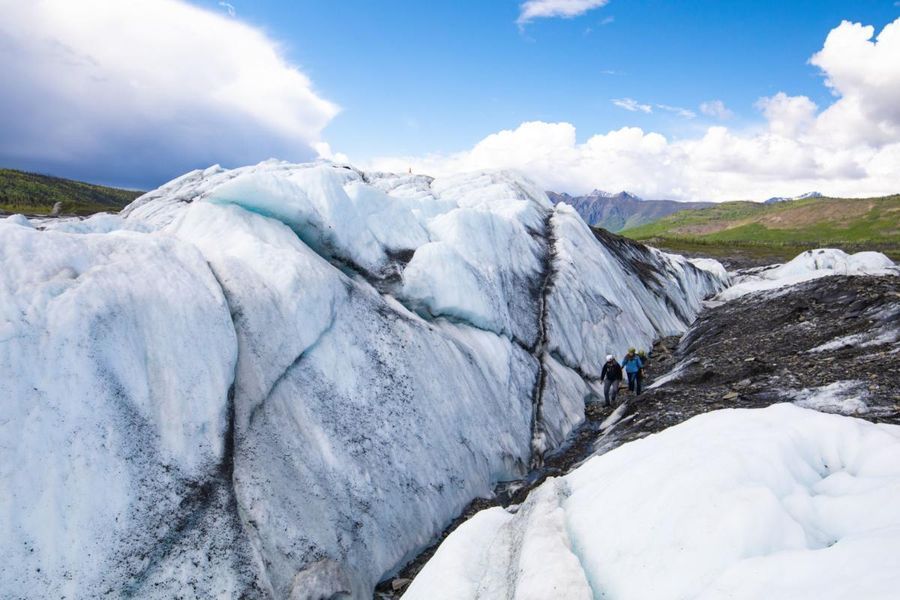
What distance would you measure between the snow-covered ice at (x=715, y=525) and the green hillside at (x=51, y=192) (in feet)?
420

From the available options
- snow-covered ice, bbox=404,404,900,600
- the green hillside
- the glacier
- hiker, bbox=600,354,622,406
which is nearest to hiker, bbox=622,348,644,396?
hiker, bbox=600,354,622,406

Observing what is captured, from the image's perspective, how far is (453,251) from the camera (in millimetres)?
21562

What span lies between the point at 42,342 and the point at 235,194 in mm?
8110

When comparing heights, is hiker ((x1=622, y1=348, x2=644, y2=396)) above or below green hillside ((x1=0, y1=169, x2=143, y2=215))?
below

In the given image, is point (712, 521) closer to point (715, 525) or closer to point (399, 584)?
point (715, 525)

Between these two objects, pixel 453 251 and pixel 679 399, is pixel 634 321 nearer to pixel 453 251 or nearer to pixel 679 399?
pixel 679 399

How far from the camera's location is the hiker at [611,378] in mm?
23281

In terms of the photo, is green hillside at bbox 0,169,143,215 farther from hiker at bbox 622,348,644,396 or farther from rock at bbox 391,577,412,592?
rock at bbox 391,577,412,592

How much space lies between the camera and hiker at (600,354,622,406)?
76.4ft

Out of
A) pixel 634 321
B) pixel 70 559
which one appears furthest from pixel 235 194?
pixel 634 321

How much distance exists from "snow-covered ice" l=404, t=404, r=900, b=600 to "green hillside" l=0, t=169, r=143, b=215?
12813cm

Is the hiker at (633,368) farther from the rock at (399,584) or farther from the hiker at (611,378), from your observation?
the rock at (399,584)

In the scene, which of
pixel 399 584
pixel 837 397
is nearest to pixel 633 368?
pixel 837 397

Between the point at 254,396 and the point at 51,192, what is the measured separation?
166 metres
